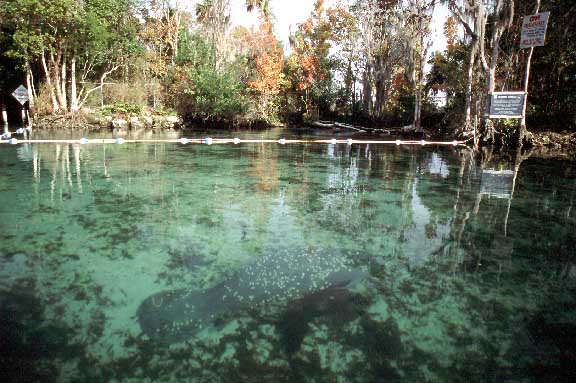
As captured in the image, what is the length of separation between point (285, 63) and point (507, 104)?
844 inches

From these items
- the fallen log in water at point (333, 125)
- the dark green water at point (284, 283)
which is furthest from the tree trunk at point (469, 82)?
the fallen log in water at point (333, 125)

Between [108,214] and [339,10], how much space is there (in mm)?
28987

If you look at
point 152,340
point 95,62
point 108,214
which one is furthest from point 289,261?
point 95,62

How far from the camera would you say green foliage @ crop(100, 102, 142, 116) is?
→ 22891 millimetres

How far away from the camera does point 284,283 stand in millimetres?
3041

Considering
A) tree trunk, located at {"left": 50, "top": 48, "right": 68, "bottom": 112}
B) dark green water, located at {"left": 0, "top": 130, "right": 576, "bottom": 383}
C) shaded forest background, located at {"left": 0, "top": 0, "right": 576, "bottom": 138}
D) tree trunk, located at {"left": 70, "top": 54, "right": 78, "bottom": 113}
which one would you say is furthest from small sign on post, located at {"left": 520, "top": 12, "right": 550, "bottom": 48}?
tree trunk, located at {"left": 50, "top": 48, "right": 68, "bottom": 112}

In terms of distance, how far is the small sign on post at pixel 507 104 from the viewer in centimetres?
1214

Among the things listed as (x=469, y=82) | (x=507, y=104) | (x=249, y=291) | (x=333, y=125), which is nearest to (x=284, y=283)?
(x=249, y=291)

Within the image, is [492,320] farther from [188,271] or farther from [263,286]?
[188,271]

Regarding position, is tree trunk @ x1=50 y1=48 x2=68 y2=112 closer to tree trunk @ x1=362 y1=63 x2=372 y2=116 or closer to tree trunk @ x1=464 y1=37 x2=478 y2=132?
tree trunk @ x1=362 y1=63 x2=372 y2=116

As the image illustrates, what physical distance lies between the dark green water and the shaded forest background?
10.9 meters

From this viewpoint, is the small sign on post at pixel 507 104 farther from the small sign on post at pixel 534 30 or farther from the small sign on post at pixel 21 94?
the small sign on post at pixel 21 94

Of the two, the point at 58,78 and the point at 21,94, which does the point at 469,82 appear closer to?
the point at 21,94

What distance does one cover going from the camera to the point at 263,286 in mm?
2994
